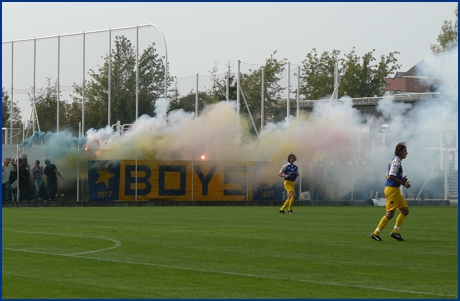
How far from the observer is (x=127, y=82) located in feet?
158

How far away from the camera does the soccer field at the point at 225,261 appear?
11820 millimetres

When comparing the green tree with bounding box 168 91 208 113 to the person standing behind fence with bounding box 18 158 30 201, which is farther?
the green tree with bounding box 168 91 208 113

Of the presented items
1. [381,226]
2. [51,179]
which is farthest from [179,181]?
[381,226]

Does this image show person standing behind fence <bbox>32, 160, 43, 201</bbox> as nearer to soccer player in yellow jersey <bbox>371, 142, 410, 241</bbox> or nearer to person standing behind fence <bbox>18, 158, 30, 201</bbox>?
person standing behind fence <bbox>18, 158, 30, 201</bbox>

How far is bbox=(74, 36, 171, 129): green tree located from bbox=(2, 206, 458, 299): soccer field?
73.9 feet

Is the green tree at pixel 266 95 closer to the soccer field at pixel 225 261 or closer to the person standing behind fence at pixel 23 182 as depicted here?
the person standing behind fence at pixel 23 182

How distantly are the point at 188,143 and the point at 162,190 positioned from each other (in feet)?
13.3

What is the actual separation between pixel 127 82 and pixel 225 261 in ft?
111

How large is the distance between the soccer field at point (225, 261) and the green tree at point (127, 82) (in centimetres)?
2252

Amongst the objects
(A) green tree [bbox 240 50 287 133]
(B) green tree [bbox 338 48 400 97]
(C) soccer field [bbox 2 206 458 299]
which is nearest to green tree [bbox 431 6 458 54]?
(B) green tree [bbox 338 48 400 97]

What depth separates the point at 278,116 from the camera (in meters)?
47.1

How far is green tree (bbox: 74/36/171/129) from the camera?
4656 cm

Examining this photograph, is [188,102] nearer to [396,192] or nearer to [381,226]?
[396,192]

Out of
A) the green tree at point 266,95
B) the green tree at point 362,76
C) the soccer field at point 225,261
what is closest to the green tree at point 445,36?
the green tree at point 362,76
